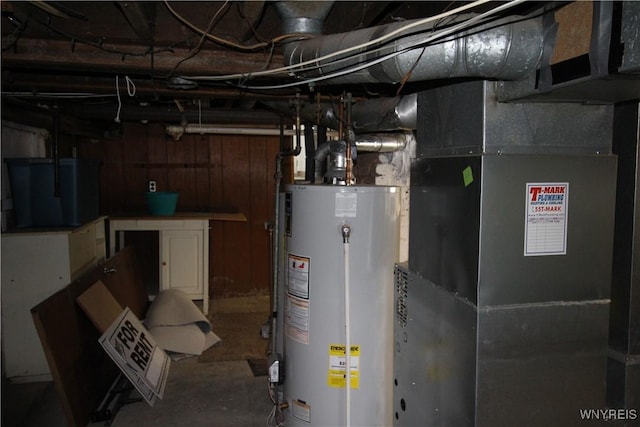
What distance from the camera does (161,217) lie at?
173 inches

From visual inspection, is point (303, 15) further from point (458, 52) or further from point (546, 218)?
point (546, 218)

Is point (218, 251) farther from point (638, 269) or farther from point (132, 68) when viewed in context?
point (638, 269)

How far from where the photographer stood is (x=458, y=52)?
1.21 m

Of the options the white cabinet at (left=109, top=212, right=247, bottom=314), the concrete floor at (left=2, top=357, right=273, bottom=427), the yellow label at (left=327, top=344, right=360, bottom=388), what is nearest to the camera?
the yellow label at (left=327, top=344, right=360, bottom=388)

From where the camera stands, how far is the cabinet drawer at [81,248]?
3.20 meters

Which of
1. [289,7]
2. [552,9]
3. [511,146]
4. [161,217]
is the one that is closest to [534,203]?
[511,146]

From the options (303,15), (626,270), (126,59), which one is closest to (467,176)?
(626,270)

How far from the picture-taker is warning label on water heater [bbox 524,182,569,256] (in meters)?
1.31

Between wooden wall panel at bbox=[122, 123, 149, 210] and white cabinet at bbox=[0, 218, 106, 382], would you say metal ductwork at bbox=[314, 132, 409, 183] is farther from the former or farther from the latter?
wooden wall panel at bbox=[122, 123, 149, 210]

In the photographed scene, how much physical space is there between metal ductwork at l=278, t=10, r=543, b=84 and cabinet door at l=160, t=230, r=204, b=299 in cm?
339

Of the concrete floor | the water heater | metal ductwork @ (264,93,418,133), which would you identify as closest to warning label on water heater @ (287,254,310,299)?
the water heater

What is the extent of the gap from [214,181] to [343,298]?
10.9 ft

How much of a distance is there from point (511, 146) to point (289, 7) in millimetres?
873

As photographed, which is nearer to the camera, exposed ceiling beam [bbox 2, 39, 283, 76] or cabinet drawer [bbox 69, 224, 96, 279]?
exposed ceiling beam [bbox 2, 39, 283, 76]
